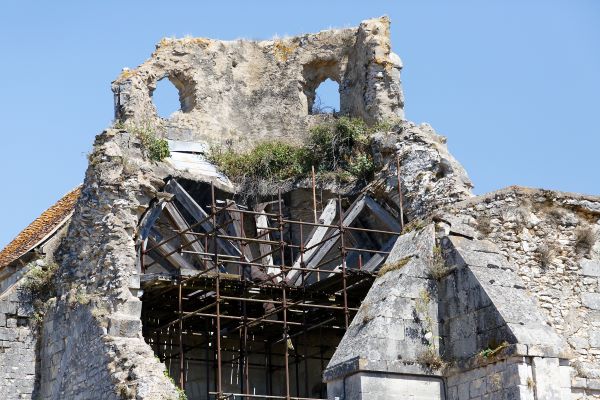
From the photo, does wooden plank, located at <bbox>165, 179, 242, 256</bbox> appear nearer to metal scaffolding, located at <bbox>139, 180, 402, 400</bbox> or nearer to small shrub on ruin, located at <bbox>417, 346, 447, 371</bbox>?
metal scaffolding, located at <bbox>139, 180, 402, 400</bbox>

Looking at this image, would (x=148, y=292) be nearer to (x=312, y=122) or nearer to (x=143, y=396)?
(x=143, y=396)

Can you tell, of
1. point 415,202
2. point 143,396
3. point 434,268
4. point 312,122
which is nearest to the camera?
point 434,268

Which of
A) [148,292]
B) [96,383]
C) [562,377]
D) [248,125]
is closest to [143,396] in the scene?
[96,383]

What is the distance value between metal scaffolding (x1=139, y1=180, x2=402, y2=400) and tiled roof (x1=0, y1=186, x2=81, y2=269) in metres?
1.39

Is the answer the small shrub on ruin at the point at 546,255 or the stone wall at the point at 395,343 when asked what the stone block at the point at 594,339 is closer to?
the small shrub on ruin at the point at 546,255

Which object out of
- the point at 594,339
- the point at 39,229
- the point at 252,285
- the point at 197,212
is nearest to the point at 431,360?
the point at 594,339

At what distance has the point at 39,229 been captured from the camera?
2117 cm

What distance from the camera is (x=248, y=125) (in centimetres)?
2277

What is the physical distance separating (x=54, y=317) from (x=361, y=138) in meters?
5.08

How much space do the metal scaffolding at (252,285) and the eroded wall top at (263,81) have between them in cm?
163

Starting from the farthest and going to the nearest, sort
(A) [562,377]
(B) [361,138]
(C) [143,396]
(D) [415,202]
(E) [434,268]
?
(B) [361,138], (D) [415,202], (C) [143,396], (E) [434,268], (A) [562,377]

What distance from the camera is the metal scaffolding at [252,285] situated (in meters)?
19.0

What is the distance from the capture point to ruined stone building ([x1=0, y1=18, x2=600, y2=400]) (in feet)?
48.9

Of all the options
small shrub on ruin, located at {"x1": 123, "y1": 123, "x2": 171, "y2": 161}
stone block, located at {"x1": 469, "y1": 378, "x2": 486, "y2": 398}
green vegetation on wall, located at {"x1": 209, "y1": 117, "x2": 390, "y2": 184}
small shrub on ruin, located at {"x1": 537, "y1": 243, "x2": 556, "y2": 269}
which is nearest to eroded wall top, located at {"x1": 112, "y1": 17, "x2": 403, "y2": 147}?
green vegetation on wall, located at {"x1": 209, "y1": 117, "x2": 390, "y2": 184}
